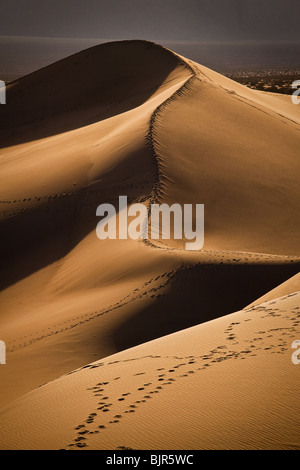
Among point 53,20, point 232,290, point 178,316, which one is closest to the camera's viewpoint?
point 178,316

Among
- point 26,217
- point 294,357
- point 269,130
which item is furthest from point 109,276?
point 269,130

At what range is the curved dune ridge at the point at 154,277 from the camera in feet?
16.6

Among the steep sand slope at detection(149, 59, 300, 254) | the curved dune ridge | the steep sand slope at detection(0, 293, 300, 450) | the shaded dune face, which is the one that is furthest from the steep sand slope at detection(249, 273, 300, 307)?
the shaded dune face

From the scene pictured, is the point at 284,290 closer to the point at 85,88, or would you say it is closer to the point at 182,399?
the point at 182,399

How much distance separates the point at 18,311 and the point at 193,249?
339cm

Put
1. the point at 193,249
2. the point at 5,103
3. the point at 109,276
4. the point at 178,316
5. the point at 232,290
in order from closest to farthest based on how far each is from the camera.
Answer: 1. the point at 178,316
2. the point at 232,290
3. the point at 109,276
4. the point at 193,249
5. the point at 5,103

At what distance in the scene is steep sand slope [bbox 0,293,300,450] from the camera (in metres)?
4.59

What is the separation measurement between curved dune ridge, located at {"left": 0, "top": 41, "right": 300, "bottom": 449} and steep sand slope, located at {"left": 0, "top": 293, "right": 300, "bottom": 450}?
0.05 feet

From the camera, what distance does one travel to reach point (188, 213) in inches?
527

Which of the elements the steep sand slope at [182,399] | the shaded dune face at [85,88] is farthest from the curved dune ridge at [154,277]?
the shaded dune face at [85,88]

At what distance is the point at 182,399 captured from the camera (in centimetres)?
525

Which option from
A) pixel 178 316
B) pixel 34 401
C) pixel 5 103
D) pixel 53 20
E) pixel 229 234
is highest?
pixel 53 20

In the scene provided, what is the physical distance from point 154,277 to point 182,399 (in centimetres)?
492

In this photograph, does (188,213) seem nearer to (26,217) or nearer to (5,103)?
(26,217)
